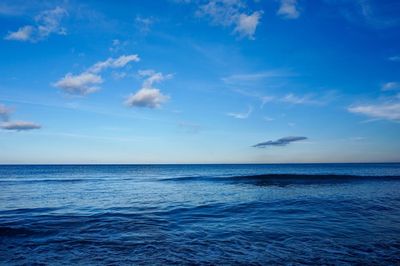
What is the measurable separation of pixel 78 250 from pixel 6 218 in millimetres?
8093

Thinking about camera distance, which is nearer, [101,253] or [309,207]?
[101,253]

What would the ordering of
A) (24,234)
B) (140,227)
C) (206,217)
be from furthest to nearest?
(206,217) → (140,227) → (24,234)

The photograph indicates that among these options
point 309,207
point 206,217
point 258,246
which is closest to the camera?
point 258,246

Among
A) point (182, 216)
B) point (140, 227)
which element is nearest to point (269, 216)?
point (182, 216)

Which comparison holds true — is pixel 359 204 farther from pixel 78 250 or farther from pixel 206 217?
pixel 78 250

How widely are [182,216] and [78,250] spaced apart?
6.25 meters

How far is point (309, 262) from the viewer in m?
7.13

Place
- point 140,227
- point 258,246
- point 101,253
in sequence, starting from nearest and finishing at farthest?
point 101,253, point 258,246, point 140,227

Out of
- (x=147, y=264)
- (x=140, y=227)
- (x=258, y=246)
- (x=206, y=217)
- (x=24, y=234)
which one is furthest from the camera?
(x=206, y=217)

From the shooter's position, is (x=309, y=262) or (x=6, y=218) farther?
(x=6, y=218)

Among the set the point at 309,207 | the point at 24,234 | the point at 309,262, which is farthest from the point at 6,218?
the point at 309,207

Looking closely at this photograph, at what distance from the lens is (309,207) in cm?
1608

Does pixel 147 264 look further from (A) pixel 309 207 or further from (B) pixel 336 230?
(A) pixel 309 207

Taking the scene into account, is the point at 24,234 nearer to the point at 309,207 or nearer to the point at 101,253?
the point at 101,253
